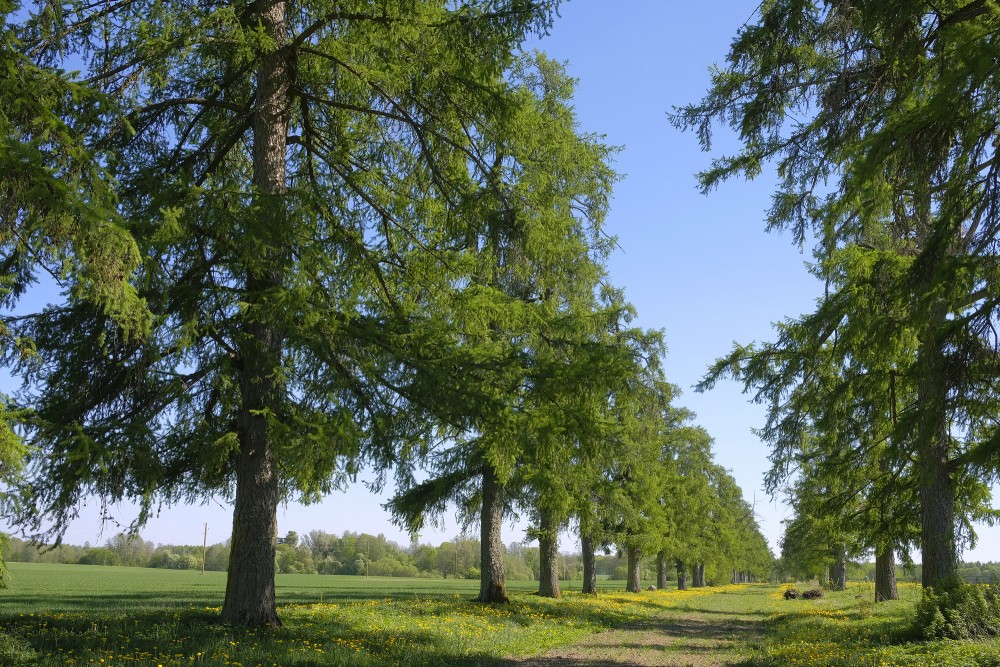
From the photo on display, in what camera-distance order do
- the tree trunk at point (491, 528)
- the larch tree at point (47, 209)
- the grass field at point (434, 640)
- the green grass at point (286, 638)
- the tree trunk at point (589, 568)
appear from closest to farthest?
the larch tree at point (47, 209) < the green grass at point (286, 638) < the grass field at point (434, 640) < the tree trunk at point (491, 528) < the tree trunk at point (589, 568)

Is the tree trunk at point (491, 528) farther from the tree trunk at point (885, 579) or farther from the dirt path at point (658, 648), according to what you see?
the tree trunk at point (885, 579)

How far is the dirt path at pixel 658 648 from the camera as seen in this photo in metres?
10.8

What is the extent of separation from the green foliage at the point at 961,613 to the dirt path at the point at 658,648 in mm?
2838

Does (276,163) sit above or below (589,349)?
above

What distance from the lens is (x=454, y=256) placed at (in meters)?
10.8

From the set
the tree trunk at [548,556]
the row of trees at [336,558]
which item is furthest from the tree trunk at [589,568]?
the row of trees at [336,558]

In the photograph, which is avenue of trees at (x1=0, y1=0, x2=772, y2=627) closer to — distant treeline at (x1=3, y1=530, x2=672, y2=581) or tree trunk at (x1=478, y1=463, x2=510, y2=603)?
tree trunk at (x1=478, y1=463, x2=510, y2=603)

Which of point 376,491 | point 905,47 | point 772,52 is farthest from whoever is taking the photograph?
point 376,491

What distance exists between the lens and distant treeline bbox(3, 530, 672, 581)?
A: 79.5 m

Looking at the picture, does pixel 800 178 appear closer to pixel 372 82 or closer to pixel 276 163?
pixel 372 82

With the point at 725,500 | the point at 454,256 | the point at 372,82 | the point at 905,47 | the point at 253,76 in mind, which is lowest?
the point at 725,500

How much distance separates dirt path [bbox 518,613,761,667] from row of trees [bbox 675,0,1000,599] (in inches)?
144

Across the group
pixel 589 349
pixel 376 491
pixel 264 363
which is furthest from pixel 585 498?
pixel 264 363

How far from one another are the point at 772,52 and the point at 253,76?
27.1ft
